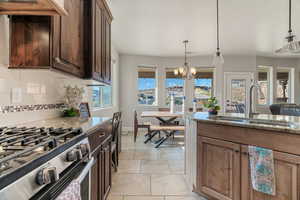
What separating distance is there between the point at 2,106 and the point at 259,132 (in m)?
2.00

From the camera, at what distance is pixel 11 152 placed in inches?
29.7

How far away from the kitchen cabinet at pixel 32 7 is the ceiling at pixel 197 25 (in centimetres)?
190

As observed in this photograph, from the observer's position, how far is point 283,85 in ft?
23.4

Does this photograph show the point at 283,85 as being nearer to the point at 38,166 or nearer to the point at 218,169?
the point at 218,169

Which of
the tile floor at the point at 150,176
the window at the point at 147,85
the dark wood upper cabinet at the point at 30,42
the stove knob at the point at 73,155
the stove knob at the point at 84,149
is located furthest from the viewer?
the window at the point at 147,85

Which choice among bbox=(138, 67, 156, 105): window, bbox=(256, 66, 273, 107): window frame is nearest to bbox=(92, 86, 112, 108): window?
bbox=(138, 67, 156, 105): window

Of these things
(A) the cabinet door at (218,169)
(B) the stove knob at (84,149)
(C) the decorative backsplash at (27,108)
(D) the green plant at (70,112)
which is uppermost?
(C) the decorative backsplash at (27,108)

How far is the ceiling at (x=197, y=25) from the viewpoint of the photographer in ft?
10.2

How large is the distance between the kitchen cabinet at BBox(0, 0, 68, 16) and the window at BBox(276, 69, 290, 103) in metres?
7.75

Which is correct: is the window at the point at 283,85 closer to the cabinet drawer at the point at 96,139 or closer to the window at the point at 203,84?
the window at the point at 203,84

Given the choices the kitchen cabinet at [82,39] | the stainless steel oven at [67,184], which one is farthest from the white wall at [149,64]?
the stainless steel oven at [67,184]

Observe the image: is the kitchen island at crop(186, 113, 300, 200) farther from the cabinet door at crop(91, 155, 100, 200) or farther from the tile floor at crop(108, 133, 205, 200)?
the cabinet door at crop(91, 155, 100, 200)

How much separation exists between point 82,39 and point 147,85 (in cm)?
485

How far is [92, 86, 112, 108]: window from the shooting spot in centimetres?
438
